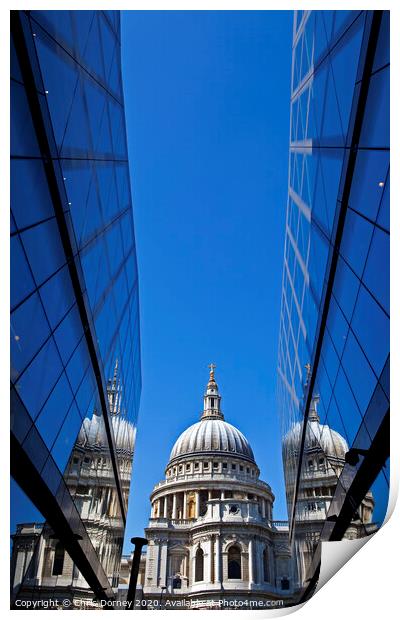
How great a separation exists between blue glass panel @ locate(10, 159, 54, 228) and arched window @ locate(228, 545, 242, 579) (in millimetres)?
79853

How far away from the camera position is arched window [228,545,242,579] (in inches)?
3142

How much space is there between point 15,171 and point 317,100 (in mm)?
8811

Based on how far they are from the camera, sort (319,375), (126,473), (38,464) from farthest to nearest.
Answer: (126,473) → (319,375) → (38,464)

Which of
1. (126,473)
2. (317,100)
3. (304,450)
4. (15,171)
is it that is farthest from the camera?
(126,473)

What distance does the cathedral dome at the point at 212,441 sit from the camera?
110 meters

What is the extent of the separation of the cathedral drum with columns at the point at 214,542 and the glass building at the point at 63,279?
5726 cm

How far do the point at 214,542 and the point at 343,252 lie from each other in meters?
78.4

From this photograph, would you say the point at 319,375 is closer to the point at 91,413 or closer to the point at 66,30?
the point at 91,413

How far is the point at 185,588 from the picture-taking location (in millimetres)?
80750

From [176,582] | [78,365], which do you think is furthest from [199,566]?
[78,365]

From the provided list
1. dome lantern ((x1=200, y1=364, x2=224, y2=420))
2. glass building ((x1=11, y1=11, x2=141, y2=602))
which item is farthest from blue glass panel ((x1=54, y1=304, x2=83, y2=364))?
dome lantern ((x1=200, y1=364, x2=224, y2=420))

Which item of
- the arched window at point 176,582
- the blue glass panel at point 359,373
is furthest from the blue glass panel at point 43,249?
the arched window at point 176,582

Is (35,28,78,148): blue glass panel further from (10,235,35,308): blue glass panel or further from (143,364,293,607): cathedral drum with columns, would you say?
(143,364,293,607): cathedral drum with columns
